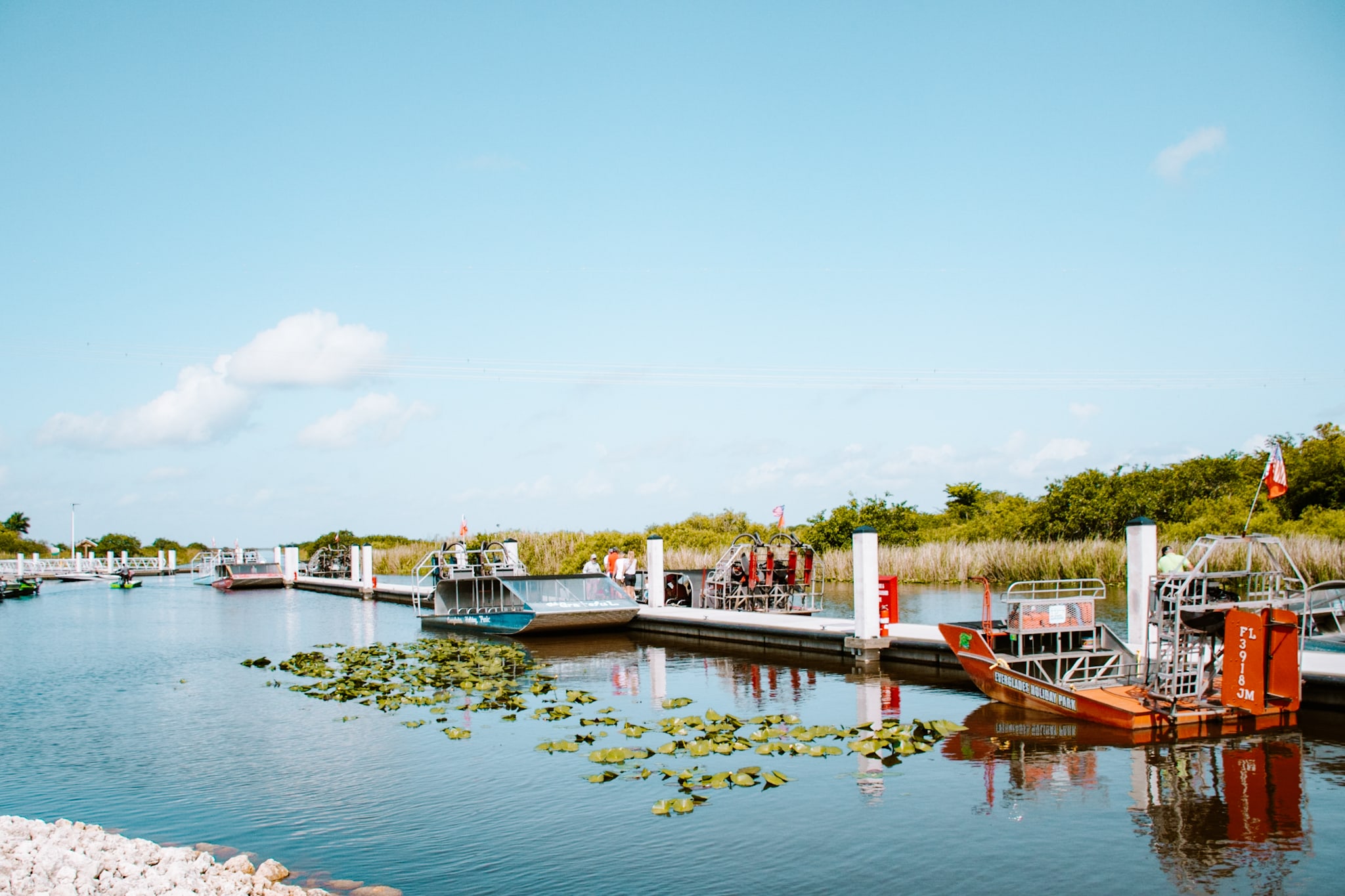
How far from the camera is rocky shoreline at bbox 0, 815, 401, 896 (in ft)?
24.0

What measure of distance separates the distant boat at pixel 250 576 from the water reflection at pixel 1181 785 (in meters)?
49.1

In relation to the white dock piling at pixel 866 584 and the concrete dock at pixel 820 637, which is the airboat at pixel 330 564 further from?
the white dock piling at pixel 866 584

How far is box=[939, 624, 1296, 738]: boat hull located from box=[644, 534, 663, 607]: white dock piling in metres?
13.1

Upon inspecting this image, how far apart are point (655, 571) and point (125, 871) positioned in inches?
805

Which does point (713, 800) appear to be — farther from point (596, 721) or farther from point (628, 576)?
point (628, 576)

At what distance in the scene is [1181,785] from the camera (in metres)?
10.4

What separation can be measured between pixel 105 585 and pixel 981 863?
220ft

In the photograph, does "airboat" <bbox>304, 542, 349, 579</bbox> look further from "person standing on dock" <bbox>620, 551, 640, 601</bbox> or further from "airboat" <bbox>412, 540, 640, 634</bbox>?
"airboat" <bbox>412, 540, 640, 634</bbox>

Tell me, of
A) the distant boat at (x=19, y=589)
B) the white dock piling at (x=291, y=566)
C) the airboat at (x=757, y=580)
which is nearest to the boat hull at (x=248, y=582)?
the white dock piling at (x=291, y=566)

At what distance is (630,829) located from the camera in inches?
376

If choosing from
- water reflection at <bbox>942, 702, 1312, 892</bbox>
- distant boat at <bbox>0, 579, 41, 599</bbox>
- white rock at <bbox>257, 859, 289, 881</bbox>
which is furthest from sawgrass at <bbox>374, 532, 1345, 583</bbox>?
distant boat at <bbox>0, 579, 41, 599</bbox>

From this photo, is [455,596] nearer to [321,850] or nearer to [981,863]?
[321,850]

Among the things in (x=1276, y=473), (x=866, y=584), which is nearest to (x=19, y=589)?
(x=866, y=584)

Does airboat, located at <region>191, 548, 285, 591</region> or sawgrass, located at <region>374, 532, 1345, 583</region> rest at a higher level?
sawgrass, located at <region>374, 532, 1345, 583</region>
